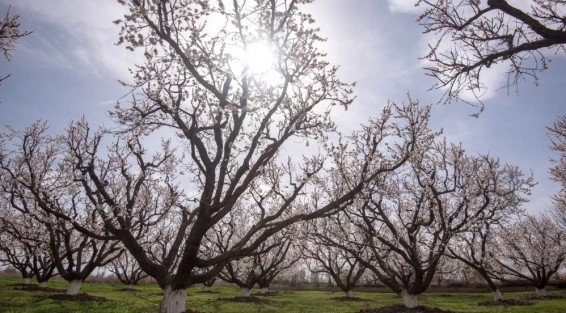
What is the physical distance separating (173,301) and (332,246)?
45.5 feet

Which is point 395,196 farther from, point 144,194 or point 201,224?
point 144,194

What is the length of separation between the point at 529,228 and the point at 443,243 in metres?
31.6

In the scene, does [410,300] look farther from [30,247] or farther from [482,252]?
[30,247]

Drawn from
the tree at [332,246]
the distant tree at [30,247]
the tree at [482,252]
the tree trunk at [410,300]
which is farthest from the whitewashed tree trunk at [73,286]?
the tree at [482,252]

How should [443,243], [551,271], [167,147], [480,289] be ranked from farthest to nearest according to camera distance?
→ [480,289] → [551,271] → [167,147] → [443,243]

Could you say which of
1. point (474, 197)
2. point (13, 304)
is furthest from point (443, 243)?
point (13, 304)

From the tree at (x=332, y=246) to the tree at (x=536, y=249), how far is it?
45.3 ft

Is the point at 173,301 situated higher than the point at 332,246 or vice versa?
the point at 332,246

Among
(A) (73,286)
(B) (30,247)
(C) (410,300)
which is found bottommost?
(C) (410,300)

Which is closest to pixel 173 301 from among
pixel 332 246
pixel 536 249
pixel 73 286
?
pixel 332 246

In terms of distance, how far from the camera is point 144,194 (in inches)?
869

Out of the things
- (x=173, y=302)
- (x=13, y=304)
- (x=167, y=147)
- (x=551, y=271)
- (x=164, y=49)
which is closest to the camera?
(x=173, y=302)

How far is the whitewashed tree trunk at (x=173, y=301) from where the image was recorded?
10570 millimetres

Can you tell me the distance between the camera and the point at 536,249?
33969 mm
